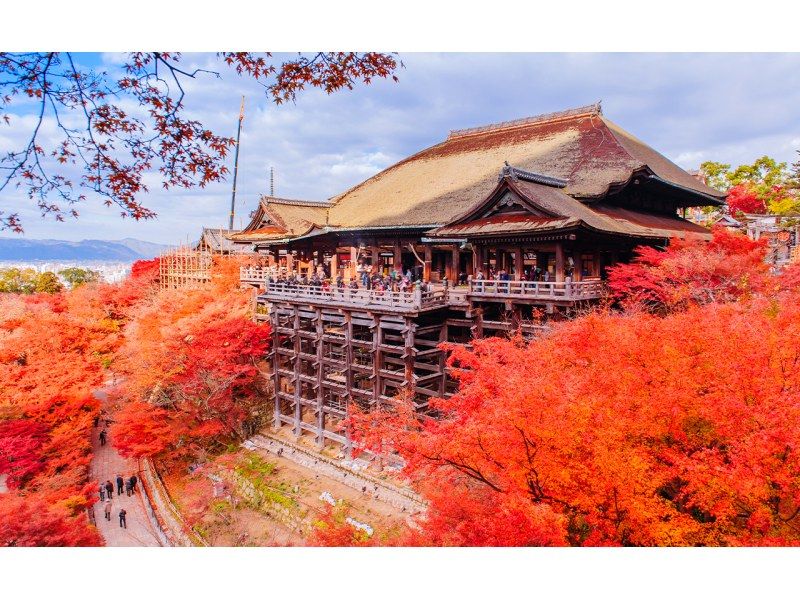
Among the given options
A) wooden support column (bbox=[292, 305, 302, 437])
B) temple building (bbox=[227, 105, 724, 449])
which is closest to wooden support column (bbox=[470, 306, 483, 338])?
temple building (bbox=[227, 105, 724, 449])

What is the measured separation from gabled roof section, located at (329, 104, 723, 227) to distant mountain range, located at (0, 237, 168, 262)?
23.3 feet

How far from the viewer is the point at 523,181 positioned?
11.6 metres

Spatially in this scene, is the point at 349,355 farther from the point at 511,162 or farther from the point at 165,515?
the point at 511,162

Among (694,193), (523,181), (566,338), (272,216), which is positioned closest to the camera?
A: (566,338)

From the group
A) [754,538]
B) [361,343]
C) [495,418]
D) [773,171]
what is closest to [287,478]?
[361,343]

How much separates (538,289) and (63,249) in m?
10.4

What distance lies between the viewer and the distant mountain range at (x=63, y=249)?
7.65 m

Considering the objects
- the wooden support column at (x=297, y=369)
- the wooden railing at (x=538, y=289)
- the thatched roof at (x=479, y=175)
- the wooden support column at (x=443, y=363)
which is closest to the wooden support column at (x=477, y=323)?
the wooden railing at (x=538, y=289)

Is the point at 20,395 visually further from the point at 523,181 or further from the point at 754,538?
the point at 754,538

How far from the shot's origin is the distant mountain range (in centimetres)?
765

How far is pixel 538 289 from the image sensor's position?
417 inches

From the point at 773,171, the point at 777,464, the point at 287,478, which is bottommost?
the point at 287,478

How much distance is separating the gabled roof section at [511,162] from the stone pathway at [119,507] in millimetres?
11228

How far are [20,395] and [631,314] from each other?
55.0 ft
